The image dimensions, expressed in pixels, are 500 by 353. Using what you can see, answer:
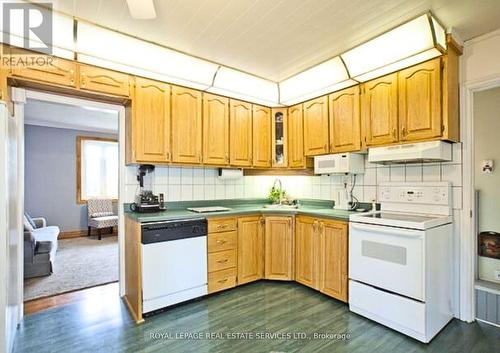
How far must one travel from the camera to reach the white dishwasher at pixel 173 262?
240 centimetres

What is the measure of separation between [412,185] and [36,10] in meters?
3.51

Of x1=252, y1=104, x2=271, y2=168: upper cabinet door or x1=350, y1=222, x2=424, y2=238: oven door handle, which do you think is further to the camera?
x1=252, y1=104, x2=271, y2=168: upper cabinet door

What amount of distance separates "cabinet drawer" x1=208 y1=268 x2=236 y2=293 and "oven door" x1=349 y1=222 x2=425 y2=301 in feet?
4.14

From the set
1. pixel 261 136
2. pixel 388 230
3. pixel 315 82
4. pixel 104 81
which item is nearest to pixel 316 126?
pixel 315 82

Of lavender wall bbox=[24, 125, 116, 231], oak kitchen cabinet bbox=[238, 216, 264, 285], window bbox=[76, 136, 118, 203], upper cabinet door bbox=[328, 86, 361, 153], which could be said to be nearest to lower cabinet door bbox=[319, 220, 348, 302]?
oak kitchen cabinet bbox=[238, 216, 264, 285]

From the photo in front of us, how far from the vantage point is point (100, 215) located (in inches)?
238

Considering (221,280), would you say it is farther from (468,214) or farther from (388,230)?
(468,214)

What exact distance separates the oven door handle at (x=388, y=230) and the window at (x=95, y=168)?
5.94m

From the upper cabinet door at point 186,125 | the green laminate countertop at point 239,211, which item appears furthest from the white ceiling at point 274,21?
the green laminate countertop at point 239,211

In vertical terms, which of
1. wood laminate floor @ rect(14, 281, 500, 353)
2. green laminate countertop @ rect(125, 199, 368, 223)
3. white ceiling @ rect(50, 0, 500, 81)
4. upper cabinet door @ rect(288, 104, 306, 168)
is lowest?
wood laminate floor @ rect(14, 281, 500, 353)

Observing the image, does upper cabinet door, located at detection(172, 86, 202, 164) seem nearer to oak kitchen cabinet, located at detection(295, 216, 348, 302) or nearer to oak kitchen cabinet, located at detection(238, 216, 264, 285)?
oak kitchen cabinet, located at detection(238, 216, 264, 285)

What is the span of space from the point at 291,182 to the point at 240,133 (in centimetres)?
111

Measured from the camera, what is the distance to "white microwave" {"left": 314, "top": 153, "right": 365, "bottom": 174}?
2.90 meters

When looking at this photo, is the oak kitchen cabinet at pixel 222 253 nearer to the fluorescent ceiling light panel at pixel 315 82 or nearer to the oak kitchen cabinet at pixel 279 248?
the oak kitchen cabinet at pixel 279 248
